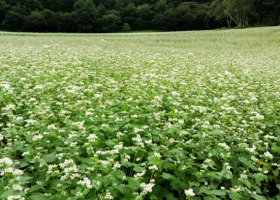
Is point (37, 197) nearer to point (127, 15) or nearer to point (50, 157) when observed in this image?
point (50, 157)

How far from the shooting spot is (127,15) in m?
89.9

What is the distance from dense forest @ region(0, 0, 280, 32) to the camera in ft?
237

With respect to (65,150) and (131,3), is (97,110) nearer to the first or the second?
(65,150)

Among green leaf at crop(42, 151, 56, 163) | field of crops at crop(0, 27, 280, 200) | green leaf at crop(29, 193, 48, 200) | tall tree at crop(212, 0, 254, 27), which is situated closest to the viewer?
green leaf at crop(29, 193, 48, 200)

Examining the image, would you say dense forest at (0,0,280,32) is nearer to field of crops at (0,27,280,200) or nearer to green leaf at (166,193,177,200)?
field of crops at (0,27,280,200)

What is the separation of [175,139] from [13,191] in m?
2.85

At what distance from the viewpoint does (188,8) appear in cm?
8988

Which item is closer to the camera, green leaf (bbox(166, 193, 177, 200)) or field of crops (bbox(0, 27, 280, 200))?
field of crops (bbox(0, 27, 280, 200))

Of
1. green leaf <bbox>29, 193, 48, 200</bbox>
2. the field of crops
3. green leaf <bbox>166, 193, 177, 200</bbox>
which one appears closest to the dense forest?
the field of crops

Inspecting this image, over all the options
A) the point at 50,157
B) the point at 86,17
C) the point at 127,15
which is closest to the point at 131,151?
the point at 50,157

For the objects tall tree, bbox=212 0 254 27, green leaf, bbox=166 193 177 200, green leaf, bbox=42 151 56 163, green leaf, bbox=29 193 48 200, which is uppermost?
tall tree, bbox=212 0 254 27

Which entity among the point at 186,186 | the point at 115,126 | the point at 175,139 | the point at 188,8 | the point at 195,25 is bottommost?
the point at 186,186

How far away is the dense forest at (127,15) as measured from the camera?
2842 inches

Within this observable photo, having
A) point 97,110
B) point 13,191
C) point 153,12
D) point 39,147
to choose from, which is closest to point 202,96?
point 97,110
